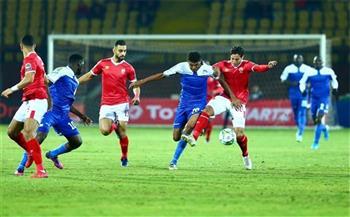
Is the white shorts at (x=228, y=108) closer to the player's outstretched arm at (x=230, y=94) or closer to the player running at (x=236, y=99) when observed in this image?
the player running at (x=236, y=99)

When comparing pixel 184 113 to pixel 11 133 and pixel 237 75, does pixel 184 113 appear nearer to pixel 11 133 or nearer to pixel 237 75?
pixel 237 75

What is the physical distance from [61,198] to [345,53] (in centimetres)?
2760

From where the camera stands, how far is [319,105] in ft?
80.3

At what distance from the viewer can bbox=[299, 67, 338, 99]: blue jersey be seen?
24516 mm

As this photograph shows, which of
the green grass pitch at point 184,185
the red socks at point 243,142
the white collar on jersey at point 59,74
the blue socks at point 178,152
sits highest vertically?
the white collar on jersey at point 59,74

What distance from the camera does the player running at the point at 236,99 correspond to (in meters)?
16.2

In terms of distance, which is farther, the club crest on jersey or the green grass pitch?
the club crest on jersey

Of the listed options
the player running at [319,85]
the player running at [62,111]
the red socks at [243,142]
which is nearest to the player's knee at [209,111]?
the red socks at [243,142]

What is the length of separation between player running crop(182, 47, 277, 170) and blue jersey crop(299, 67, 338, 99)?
26.6 feet

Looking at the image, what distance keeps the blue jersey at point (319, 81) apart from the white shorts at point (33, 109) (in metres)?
11.5

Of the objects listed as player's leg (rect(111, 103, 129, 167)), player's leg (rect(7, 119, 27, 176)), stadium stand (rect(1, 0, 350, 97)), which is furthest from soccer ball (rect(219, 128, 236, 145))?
stadium stand (rect(1, 0, 350, 97))

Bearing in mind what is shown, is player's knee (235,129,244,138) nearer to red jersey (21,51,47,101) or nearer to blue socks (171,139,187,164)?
blue socks (171,139,187,164)

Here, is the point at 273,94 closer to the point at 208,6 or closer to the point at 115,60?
the point at 208,6

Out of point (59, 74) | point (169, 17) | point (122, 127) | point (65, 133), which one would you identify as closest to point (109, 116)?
point (122, 127)
